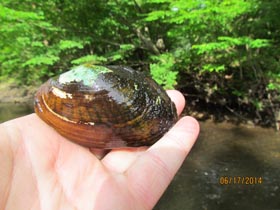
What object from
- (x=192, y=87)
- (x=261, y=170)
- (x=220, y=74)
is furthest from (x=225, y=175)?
(x=192, y=87)

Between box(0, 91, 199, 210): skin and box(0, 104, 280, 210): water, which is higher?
box(0, 91, 199, 210): skin

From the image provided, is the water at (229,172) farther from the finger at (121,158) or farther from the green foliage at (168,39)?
the finger at (121,158)

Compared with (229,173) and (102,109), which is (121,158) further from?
(229,173)

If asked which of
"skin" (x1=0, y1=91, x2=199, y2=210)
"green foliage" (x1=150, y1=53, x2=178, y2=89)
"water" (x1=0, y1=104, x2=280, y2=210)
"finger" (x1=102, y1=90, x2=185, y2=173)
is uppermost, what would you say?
"skin" (x1=0, y1=91, x2=199, y2=210)

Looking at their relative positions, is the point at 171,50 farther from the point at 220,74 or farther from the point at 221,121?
the point at 221,121
